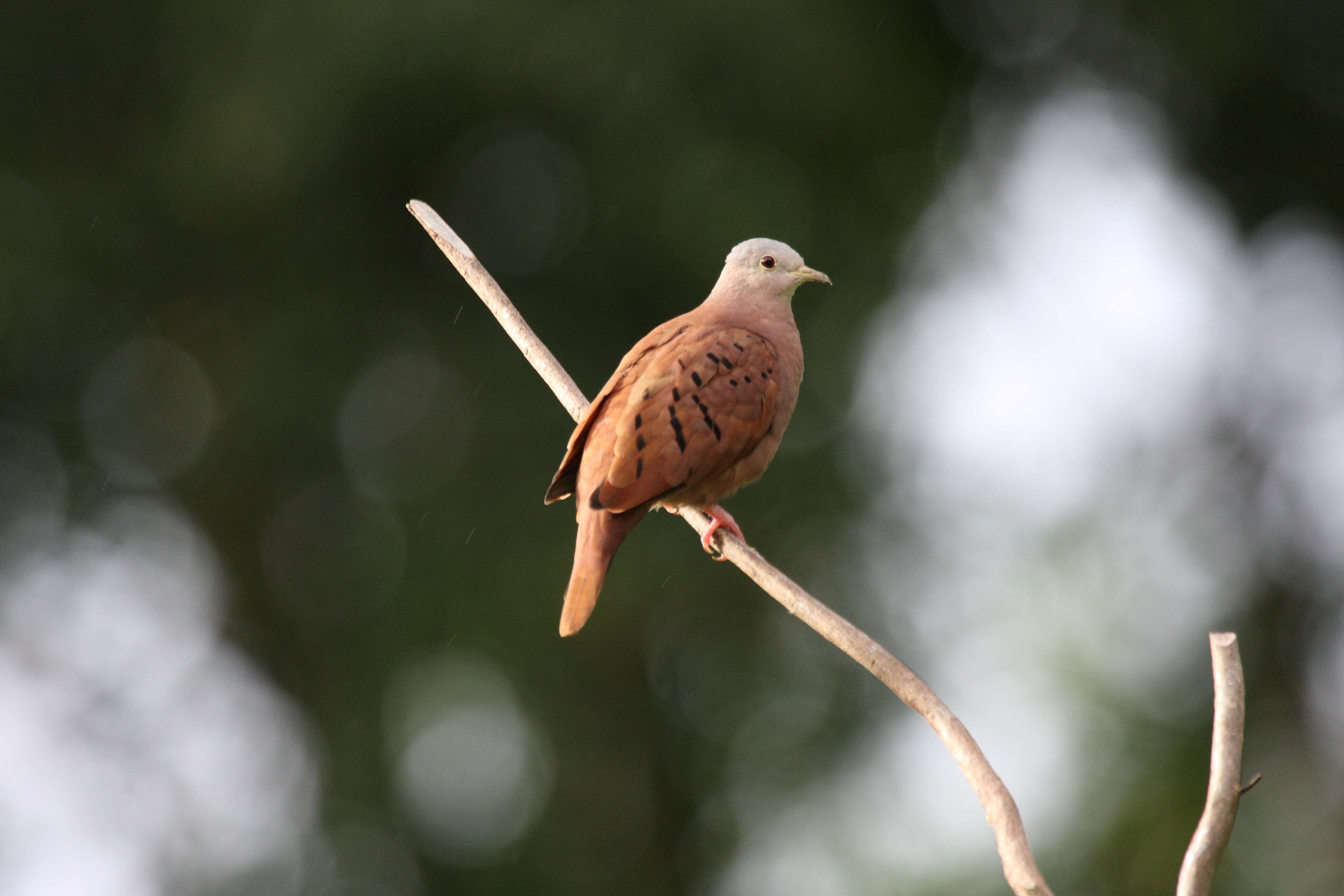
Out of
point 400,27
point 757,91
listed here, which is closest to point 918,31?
point 757,91

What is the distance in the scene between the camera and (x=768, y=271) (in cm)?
349

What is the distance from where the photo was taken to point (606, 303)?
27.7 feet

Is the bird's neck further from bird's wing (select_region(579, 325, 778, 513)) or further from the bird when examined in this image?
bird's wing (select_region(579, 325, 778, 513))

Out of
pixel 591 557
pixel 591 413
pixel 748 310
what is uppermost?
pixel 748 310

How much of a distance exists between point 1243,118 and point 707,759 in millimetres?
6081

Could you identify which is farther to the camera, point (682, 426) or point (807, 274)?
point (807, 274)

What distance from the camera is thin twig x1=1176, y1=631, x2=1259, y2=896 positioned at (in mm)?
1509

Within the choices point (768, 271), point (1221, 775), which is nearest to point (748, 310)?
point (768, 271)

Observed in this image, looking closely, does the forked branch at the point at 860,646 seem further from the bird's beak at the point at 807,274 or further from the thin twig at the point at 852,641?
the bird's beak at the point at 807,274

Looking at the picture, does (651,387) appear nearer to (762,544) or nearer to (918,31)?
(762,544)

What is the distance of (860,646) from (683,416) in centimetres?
103

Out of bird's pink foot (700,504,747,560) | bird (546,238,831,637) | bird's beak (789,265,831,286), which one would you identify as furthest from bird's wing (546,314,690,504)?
bird's beak (789,265,831,286)

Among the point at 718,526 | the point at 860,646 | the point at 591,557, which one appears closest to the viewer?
the point at 860,646

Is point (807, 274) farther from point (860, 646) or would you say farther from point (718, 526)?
point (860, 646)
